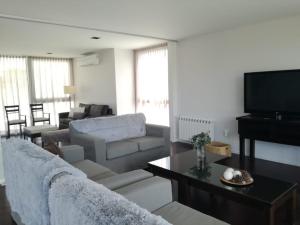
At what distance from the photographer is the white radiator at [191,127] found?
5.00 meters

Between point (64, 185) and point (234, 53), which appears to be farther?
point (234, 53)

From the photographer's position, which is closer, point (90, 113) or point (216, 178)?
point (216, 178)

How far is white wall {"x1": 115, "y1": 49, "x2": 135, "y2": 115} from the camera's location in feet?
22.1

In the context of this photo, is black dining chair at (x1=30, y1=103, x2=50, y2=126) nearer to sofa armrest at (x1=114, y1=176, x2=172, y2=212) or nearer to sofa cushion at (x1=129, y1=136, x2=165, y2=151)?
sofa cushion at (x1=129, y1=136, x2=165, y2=151)

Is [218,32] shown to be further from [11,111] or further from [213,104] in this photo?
[11,111]

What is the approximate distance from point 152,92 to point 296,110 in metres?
3.61

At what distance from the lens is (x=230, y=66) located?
15.1ft

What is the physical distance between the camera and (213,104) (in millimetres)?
4980

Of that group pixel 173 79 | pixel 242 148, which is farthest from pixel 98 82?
pixel 242 148

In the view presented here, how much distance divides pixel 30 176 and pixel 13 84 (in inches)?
263

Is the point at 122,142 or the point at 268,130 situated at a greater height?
the point at 268,130

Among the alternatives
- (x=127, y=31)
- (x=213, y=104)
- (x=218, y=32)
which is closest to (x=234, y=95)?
(x=213, y=104)

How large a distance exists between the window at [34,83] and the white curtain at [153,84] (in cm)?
299

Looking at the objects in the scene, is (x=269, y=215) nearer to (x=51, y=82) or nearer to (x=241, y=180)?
(x=241, y=180)
